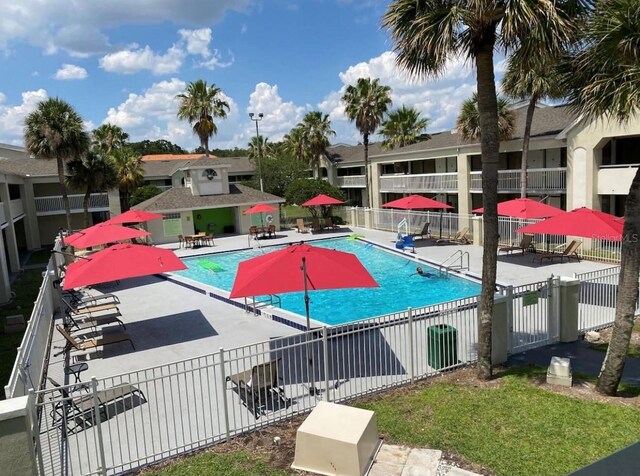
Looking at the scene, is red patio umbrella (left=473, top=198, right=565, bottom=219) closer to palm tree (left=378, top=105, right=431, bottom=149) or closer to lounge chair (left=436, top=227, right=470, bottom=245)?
lounge chair (left=436, top=227, right=470, bottom=245)

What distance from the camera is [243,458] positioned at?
23.4 feet

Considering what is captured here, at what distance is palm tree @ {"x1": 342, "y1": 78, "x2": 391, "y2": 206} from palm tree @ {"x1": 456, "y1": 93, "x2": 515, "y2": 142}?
13.5 meters

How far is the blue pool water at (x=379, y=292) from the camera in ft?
59.2

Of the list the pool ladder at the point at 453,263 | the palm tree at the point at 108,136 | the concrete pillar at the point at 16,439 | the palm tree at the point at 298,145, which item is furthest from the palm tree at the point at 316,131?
the concrete pillar at the point at 16,439

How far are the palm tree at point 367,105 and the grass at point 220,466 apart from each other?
36082mm

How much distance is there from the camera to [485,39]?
880cm

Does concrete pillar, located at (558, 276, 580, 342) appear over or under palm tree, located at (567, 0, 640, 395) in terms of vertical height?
under

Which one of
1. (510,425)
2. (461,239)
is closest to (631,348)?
(510,425)

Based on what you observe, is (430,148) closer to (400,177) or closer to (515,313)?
(400,177)

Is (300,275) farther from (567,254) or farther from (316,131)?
(316,131)

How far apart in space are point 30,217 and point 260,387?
115 ft

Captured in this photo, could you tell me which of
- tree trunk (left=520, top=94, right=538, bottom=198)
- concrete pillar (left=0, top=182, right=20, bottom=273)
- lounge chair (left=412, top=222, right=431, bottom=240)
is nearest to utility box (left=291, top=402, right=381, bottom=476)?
tree trunk (left=520, top=94, right=538, bottom=198)

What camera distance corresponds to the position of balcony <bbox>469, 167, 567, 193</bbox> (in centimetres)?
2552

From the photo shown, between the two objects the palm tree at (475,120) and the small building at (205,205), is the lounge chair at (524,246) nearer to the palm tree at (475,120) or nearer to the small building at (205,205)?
the palm tree at (475,120)
